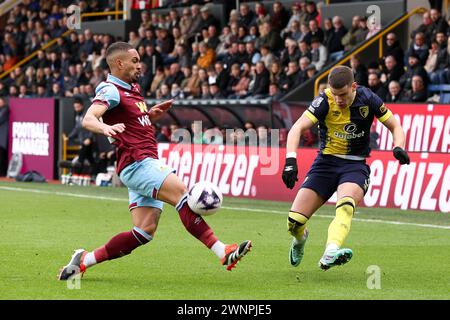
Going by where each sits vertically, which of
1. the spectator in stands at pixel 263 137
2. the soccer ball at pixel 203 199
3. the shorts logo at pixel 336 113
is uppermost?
the shorts logo at pixel 336 113

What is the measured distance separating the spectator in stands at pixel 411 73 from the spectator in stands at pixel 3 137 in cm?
1282

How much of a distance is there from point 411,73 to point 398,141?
11694 mm

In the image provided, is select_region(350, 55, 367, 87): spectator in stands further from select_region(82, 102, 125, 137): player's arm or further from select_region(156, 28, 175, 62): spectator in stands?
select_region(82, 102, 125, 137): player's arm

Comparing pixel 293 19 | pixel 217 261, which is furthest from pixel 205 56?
pixel 217 261

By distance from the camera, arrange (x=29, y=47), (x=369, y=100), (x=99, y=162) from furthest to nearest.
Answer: (x=29, y=47) → (x=99, y=162) → (x=369, y=100)

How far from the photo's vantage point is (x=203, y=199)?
943cm

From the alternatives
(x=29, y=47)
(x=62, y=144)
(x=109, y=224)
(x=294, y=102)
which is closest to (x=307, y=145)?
(x=294, y=102)

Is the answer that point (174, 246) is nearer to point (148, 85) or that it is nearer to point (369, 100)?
point (369, 100)

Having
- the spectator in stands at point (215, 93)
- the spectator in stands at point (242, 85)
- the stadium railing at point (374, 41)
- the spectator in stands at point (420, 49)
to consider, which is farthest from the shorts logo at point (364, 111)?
the spectator in stands at point (215, 93)

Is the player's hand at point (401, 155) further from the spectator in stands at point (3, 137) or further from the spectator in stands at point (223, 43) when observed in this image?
the spectator in stands at point (3, 137)

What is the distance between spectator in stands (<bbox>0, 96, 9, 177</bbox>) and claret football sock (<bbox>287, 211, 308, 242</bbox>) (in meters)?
21.0

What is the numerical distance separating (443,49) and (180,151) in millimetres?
5828

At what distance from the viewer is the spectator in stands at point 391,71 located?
22.3 m
